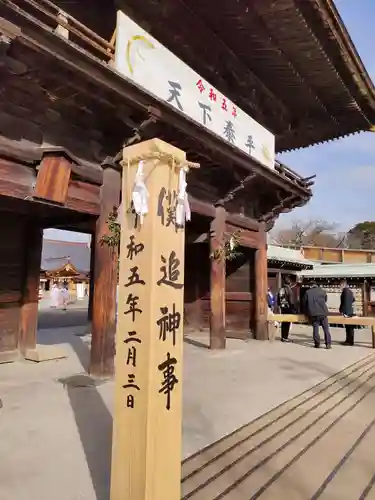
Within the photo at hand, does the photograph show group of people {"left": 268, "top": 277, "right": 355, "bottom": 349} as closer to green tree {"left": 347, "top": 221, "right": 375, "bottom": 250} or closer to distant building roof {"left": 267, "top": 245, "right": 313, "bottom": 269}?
distant building roof {"left": 267, "top": 245, "right": 313, "bottom": 269}

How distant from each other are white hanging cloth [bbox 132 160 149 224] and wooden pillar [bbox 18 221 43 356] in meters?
5.66

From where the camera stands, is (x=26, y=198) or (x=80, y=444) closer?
(x=80, y=444)

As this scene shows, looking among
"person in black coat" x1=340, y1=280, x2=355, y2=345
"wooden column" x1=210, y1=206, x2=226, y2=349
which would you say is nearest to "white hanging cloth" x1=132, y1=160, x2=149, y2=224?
"wooden column" x1=210, y1=206, x2=226, y2=349

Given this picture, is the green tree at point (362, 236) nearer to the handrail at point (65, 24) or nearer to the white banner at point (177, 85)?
the white banner at point (177, 85)

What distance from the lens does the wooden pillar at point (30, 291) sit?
287 inches

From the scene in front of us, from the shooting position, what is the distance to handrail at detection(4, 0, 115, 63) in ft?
13.3

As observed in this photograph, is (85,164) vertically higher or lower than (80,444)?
higher

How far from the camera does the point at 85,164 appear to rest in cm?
566

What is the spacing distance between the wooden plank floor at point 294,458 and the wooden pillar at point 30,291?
4955mm

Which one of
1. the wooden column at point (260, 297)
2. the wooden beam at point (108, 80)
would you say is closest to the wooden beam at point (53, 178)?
the wooden beam at point (108, 80)

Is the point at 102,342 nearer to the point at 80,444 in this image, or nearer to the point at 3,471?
the point at 80,444

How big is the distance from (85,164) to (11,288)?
3.08 meters

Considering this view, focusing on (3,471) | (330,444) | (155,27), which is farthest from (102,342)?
(155,27)

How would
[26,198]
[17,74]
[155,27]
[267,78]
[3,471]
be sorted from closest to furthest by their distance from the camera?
[3,471], [17,74], [26,198], [155,27], [267,78]
